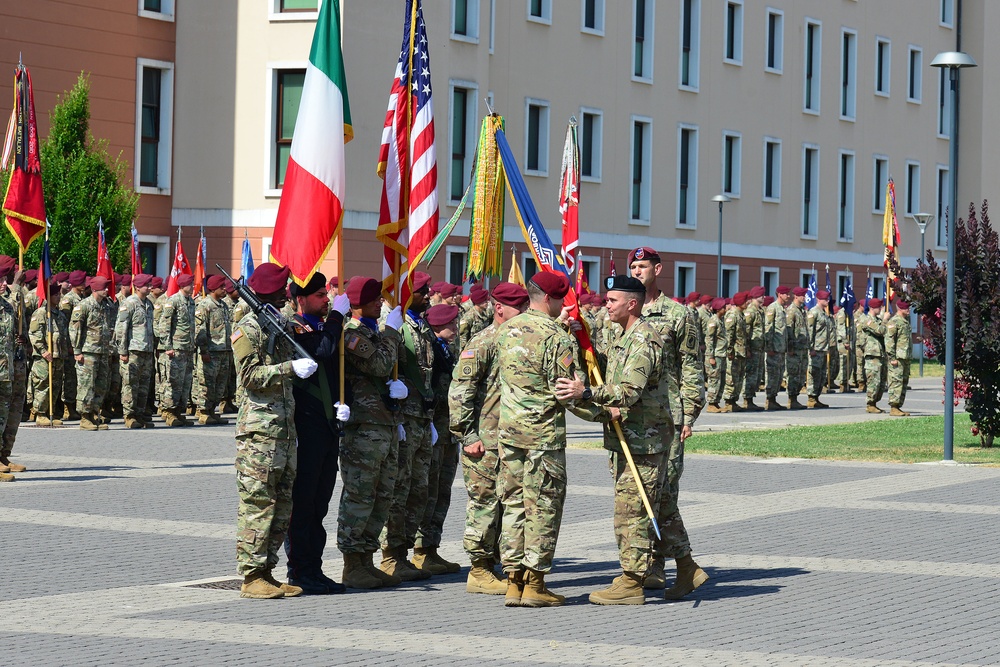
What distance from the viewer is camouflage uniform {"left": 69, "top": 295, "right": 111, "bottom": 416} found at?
22.2 m

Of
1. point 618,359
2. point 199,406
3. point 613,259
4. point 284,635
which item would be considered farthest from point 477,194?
point 613,259

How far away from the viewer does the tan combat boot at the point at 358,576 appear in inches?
409

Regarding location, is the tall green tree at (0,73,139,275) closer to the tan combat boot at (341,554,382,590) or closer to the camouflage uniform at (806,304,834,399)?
the camouflage uniform at (806,304,834,399)

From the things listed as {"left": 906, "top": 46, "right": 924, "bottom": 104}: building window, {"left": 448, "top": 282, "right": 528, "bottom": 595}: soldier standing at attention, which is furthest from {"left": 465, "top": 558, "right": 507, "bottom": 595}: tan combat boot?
{"left": 906, "top": 46, "right": 924, "bottom": 104}: building window

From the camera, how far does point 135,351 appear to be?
74.2 ft

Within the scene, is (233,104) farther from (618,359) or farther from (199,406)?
(618,359)

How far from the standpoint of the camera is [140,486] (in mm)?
A: 15484

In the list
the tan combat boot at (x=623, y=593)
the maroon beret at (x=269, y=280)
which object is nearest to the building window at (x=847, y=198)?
the tan combat boot at (x=623, y=593)

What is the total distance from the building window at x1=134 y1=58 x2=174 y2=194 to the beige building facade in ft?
1.01

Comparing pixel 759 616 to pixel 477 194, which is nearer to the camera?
pixel 759 616

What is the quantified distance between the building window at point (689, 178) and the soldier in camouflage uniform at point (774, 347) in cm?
1639

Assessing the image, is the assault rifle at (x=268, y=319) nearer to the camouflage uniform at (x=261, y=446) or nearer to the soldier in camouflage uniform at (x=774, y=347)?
the camouflage uniform at (x=261, y=446)

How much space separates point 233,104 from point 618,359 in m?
27.3

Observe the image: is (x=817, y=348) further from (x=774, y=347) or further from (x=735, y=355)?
(x=735, y=355)
